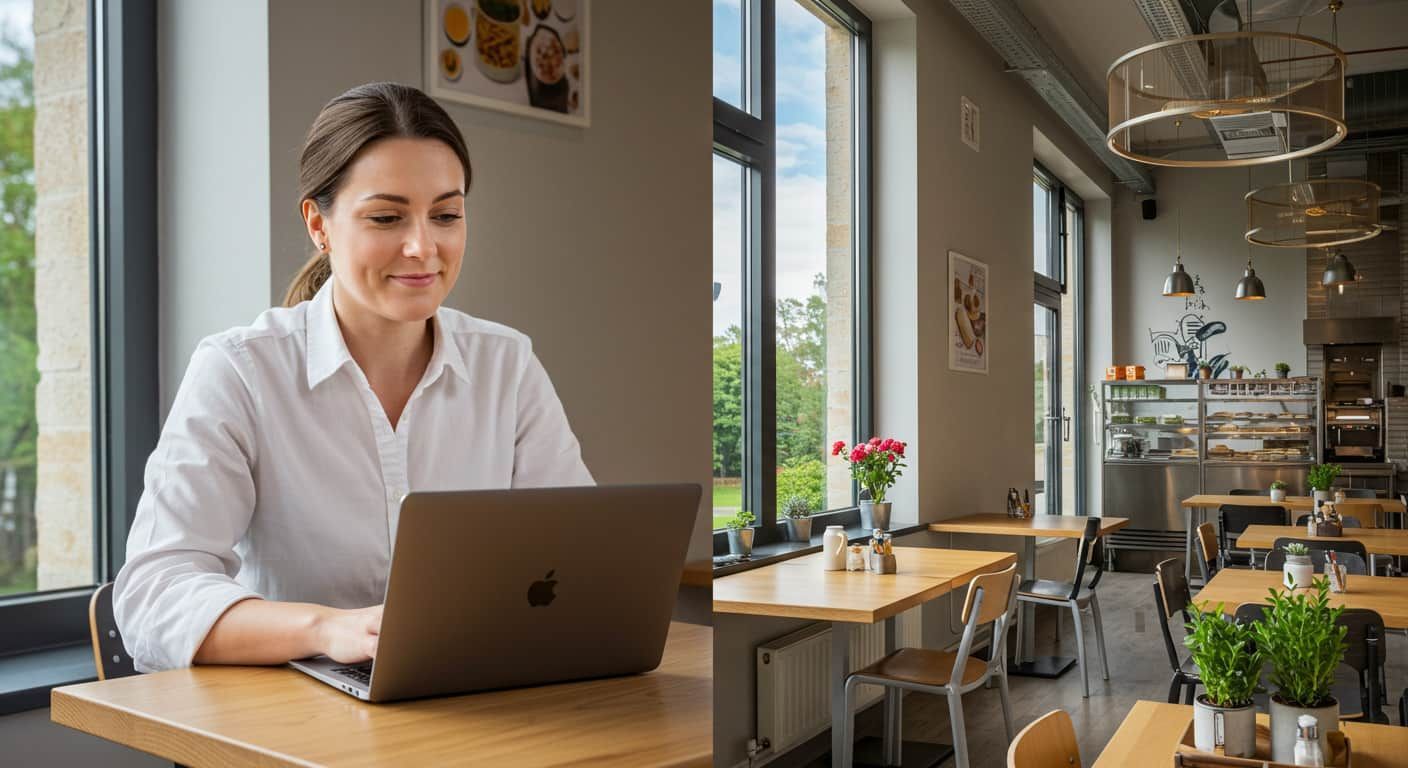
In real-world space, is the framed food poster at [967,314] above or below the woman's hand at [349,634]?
above

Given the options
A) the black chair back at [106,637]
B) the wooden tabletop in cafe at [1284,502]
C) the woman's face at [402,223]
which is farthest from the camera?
the wooden tabletop in cafe at [1284,502]

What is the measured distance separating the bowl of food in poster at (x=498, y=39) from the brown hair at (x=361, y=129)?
0.21 meters

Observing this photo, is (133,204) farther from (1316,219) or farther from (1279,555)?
(1316,219)

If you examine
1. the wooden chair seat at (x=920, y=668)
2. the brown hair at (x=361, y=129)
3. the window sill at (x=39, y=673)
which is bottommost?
the wooden chair seat at (x=920, y=668)

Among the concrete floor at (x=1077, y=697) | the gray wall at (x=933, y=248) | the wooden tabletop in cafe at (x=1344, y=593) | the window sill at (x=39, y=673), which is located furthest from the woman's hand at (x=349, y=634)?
the gray wall at (x=933, y=248)

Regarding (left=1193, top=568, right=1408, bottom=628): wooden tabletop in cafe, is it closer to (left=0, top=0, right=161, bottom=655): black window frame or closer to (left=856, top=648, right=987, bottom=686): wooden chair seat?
(left=856, top=648, right=987, bottom=686): wooden chair seat

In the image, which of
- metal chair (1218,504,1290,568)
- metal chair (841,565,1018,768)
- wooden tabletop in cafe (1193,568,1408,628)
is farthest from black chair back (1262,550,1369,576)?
metal chair (1218,504,1290,568)

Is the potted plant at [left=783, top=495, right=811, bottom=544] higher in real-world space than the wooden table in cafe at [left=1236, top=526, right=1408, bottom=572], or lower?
higher

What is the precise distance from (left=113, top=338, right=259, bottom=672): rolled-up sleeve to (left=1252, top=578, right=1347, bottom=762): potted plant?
160 centimetres

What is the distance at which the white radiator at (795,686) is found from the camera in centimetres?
377

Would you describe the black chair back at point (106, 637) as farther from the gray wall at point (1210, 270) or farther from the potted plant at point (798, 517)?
the gray wall at point (1210, 270)

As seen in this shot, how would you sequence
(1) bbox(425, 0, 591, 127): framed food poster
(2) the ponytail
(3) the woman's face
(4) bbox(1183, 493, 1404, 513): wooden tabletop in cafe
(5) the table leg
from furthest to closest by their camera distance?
(4) bbox(1183, 493, 1404, 513): wooden tabletop in cafe
(5) the table leg
(2) the ponytail
(1) bbox(425, 0, 591, 127): framed food poster
(3) the woman's face

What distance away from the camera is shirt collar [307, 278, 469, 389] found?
101 centimetres

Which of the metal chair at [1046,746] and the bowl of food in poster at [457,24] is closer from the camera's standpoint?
the bowl of food in poster at [457,24]
